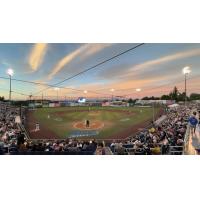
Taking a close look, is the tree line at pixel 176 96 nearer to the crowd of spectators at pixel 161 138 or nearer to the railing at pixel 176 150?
the crowd of spectators at pixel 161 138

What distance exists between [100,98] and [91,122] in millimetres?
620

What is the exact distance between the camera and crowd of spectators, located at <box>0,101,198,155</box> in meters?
5.78

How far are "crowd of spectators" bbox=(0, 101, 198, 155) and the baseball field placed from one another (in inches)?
6.2

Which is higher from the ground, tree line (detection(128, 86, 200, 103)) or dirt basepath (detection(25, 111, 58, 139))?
tree line (detection(128, 86, 200, 103))

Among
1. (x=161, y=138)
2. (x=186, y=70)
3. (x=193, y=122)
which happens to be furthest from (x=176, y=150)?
(x=186, y=70)

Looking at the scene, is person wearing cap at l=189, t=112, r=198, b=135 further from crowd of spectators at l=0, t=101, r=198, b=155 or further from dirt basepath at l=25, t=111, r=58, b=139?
dirt basepath at l=25, t=111, r=58, b=139

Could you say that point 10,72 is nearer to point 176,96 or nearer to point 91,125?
point 91,125

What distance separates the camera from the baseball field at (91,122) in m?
5.93

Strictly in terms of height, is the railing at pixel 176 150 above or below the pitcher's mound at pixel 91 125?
below

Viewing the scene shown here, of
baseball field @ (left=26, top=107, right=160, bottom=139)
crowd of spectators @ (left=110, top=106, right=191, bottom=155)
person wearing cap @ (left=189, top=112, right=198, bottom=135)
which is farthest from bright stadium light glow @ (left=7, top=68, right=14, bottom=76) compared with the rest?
person wearing cap @ (left=189, top=112, right=198, bottom=135)

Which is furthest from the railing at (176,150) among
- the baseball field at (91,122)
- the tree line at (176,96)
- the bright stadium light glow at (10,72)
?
the bright stadium light glow at (10,72)

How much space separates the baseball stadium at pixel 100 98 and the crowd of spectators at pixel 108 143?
0.02 metres

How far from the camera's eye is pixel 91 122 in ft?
19.6
